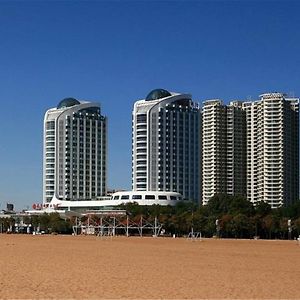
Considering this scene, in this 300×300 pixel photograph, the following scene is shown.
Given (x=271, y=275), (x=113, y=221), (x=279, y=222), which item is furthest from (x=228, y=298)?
(x=113, y=221)

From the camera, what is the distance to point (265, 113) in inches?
6033

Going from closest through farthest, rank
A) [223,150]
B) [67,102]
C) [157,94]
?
[223,150] < [157,94] < [67,102]

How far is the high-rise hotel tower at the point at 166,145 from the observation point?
497 ft

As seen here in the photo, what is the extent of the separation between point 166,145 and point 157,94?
13735 millimetres

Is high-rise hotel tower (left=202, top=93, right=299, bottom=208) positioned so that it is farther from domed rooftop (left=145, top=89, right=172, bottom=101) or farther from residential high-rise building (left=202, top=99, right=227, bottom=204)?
domed rooftop (left=145, top=89, right=172, bottom=101)

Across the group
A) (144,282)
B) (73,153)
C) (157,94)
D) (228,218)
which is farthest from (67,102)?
(144,282)

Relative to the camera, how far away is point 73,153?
171 meters

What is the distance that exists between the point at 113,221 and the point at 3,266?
91.3 metres

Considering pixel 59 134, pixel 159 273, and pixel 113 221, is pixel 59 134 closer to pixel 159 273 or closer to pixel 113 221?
pixel 113 221

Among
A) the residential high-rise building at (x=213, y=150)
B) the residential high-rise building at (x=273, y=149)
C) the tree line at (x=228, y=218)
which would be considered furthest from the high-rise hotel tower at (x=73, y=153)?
the residential high-rise building at (x=273, y=149)

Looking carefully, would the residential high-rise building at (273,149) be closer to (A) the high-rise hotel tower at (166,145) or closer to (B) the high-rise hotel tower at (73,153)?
(A) the high-rise hotel tower at (166,145)

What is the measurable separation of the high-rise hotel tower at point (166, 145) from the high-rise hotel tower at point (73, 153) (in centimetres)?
2178

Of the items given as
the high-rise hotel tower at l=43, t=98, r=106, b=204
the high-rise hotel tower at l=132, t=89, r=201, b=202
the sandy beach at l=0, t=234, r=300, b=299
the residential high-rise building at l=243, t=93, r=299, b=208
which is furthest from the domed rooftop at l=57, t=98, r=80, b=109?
the sandy beach at l=0, t=234, r=300, b=299

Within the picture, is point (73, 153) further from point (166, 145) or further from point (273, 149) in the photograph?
point (273, 149)
